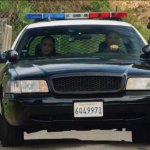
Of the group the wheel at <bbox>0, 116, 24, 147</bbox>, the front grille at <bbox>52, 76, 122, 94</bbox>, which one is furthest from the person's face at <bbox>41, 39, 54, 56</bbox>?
the front grille at <bbox>52, 76, 122, 94</bbox>

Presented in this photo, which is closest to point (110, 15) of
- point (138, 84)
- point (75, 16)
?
point (75, 16)

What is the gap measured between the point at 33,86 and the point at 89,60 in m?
0.93

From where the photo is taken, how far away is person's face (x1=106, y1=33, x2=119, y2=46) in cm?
1111

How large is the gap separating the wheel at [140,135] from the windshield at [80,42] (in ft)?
2.94

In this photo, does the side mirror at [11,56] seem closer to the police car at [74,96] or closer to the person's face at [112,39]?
the police car at [74,96]

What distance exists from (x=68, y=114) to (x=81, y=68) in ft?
1.75

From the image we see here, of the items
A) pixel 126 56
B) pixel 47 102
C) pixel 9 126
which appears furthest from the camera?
pixel 126 56

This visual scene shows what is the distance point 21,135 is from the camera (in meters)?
10.3

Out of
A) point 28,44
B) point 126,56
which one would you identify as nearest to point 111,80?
point 126,56

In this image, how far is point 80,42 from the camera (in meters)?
11.3

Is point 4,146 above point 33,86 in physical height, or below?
below

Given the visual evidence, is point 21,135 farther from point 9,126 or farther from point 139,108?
point 139,108

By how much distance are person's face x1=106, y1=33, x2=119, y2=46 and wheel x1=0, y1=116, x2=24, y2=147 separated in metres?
1.64

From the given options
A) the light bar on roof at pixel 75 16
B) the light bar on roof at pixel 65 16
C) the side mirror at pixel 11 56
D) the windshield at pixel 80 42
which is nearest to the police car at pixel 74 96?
the side mirror at pixel 11 56
